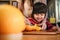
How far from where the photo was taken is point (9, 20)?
198mm

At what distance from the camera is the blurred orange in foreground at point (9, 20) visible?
7.7 inches

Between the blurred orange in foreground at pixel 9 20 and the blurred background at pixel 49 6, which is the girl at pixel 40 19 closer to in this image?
Answer: the blurred background at pixel 49 6

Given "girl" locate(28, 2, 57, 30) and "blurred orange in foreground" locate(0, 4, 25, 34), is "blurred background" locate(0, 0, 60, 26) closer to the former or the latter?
"girl" locate(28, 2, 57, 30)

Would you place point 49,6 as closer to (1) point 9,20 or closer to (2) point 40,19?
(2) point 40,19

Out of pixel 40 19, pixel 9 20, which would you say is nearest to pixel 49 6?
pixel 40 19

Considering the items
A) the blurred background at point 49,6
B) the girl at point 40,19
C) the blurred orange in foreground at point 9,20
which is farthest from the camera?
the blurred background at point 49,6

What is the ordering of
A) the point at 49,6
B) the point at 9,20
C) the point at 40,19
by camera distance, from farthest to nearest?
the point at 49,6, the point at 40,19, the point at 9,20

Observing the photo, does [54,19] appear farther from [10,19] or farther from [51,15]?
[10,19]

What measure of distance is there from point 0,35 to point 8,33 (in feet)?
0.04

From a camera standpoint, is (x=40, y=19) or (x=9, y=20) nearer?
(x=9, y=20)

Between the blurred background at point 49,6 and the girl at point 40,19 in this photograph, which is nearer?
the girl at point 40,19

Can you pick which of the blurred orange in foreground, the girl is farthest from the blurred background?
the blurred orange in foreground

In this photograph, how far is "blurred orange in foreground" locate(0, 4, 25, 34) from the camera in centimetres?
20

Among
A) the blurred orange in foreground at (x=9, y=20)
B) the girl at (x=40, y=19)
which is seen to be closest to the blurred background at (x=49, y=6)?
the girl at (x=40, y=19)
